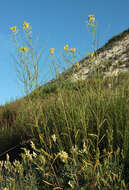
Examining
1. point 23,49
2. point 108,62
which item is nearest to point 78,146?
point 23,49

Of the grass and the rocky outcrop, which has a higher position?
the rocky outcrop

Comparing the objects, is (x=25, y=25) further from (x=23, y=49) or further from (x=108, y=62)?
(x=108, y=62)

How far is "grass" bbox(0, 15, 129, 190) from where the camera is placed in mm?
1371

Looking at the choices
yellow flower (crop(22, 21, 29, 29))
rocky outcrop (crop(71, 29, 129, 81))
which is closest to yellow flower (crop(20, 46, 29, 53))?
yellow flower (crop(22, 21, 29, 29))

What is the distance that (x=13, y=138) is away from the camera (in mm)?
3105

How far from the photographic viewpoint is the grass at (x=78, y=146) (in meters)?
Answer: 1.37

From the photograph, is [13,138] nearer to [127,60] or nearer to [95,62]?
[95,62]

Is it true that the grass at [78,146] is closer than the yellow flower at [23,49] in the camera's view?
Yes

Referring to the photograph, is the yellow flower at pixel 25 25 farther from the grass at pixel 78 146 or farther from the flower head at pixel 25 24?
the grass at pixel 78 146

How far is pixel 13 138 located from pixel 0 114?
5.97 feet

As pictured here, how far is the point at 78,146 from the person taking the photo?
6.04 feet

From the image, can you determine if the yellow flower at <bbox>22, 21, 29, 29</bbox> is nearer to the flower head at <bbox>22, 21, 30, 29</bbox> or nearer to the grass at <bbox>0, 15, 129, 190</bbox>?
the flower head at <bbox>22, 21, 30, 29</bbox>

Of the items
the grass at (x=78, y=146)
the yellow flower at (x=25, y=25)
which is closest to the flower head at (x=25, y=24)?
the yellow flower at (x=25, y=25)

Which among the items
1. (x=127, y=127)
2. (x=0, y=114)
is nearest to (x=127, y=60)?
(x=0, y=114)
